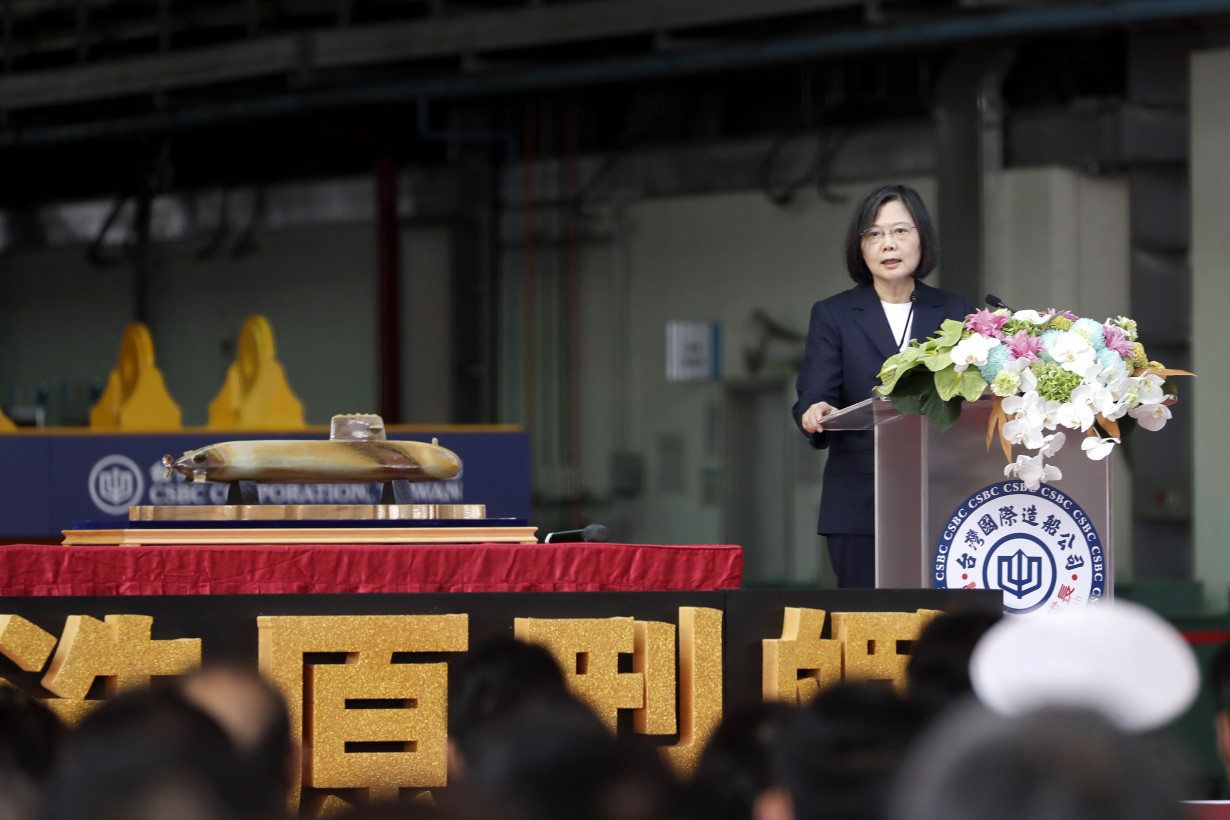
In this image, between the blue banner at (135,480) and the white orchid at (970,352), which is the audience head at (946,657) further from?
the blue banner at (135,480)

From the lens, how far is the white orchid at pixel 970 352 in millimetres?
2264

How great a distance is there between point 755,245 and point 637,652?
642 centimetres

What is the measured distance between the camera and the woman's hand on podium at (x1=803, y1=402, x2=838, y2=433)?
2486 millimetres

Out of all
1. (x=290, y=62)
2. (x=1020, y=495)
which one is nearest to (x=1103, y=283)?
(x=290, y=62)

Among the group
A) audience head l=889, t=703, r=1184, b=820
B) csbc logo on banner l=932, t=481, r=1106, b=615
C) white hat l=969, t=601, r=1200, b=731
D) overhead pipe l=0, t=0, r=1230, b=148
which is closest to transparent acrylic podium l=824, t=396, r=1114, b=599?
csbc logo on banner l=932, t=481, r=1106, b=615

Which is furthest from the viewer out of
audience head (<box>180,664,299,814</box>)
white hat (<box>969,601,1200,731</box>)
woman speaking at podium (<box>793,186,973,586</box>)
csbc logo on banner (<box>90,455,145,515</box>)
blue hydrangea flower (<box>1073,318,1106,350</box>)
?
csbc logo on banner (<box>90,455,145,515</box>)

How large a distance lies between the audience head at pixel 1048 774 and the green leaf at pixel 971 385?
1.45m

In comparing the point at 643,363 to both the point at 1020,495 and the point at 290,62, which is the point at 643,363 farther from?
the point at 1020,495

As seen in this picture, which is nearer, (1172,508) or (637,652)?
(637,652)

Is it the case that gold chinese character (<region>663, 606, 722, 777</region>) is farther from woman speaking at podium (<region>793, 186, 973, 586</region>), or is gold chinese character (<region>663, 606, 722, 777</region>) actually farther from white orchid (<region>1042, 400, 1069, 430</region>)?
white orchid (<region>1042, 400, 1069, 430</region>)

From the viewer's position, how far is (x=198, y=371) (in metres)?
10.3

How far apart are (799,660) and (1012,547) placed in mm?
397

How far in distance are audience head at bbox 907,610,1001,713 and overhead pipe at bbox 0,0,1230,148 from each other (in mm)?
5469

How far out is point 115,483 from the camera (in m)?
6.48
